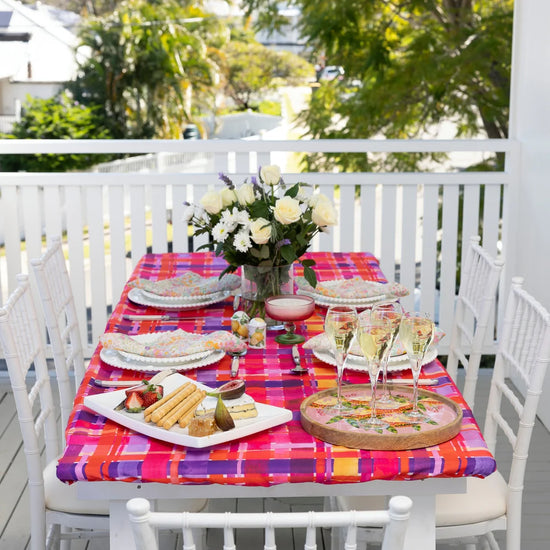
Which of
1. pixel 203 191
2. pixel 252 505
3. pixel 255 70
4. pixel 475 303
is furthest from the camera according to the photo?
pixel 255 70

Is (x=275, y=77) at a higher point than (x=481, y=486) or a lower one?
higher

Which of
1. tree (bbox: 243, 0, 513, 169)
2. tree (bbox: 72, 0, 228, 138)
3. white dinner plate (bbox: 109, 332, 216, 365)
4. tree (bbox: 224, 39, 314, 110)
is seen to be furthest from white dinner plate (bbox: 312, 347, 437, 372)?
tree (bbox: 72, 0, 228, 138)

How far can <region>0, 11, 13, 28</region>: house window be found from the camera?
7.41 metres

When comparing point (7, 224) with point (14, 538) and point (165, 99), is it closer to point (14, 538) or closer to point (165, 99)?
point (14, 538)

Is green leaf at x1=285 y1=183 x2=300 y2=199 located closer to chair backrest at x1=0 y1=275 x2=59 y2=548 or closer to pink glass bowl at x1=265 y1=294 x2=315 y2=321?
pink glass bowl at x1=265 y1=294 x2=315 y2=321

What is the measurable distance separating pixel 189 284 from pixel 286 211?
21.4 inches

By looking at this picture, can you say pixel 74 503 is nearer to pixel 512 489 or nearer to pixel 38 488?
pixel 38 488

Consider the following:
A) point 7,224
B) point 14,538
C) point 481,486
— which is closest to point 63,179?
point 7,224

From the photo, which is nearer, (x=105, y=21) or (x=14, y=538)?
(x=14, y=538)

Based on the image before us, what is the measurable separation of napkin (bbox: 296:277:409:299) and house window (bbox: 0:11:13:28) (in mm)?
5601

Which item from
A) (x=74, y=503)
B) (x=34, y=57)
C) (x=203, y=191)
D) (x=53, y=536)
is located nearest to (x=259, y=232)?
(x=74, y=503)

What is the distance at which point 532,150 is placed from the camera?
3730 mm

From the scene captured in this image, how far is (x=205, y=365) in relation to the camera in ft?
6.64

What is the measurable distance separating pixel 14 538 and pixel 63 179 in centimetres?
167
